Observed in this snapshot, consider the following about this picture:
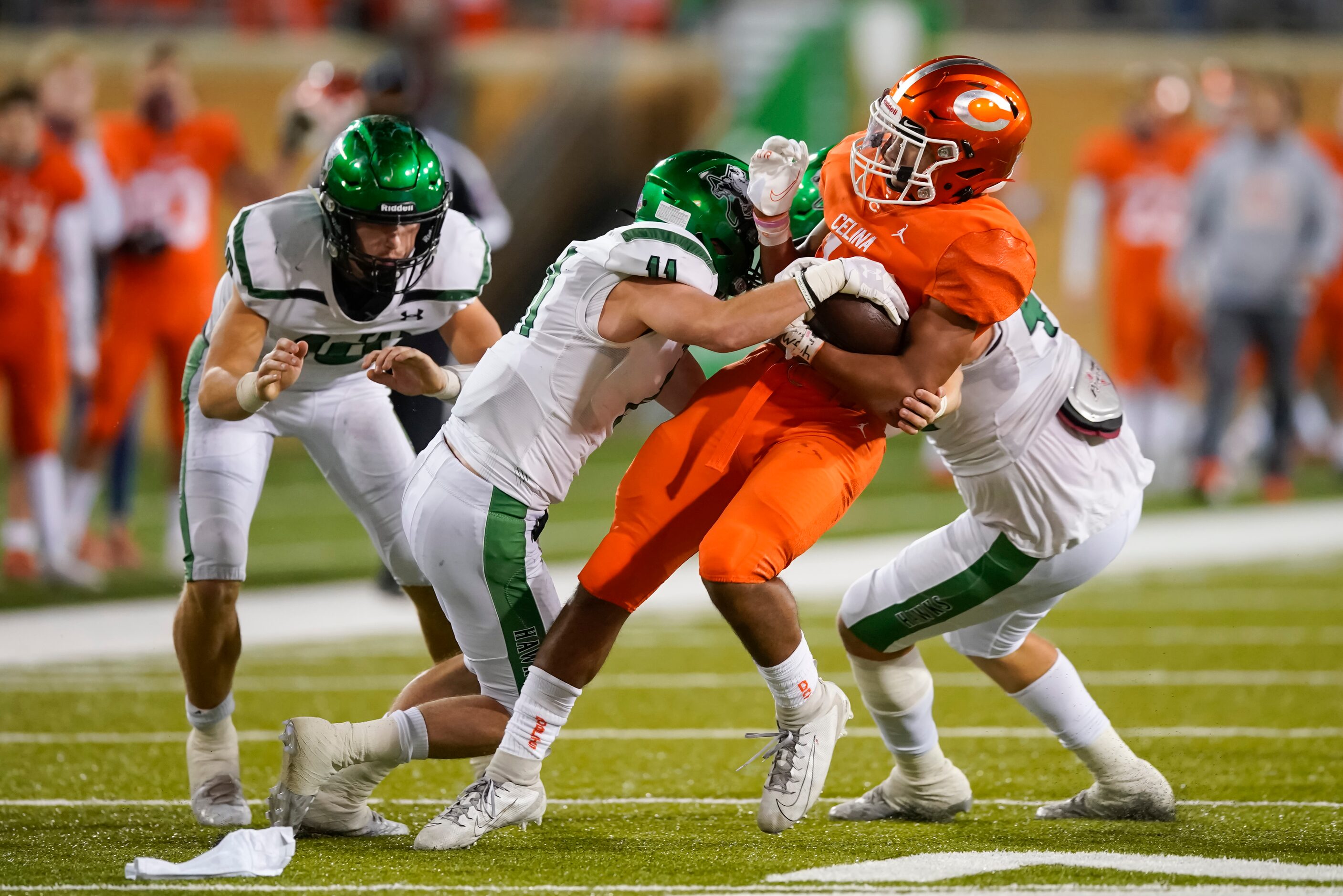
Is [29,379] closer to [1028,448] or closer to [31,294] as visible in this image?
Result: [31,294]

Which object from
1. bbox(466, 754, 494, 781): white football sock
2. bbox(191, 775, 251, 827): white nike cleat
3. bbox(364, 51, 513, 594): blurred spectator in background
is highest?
bbox(364, 51, 513, 594): blurred spectator in background

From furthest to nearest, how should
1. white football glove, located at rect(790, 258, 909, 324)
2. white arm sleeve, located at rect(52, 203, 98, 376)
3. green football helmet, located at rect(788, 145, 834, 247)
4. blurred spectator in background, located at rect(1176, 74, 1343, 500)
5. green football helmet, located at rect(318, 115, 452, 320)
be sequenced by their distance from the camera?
1. blurred spectator in background, located at rect(1176, 74, 1343, 500)
2. white arm sleeve, located at rect(52, 203, 98, 376)
3. green football helmet, located at rect(788, 145, 834, 247)
4. green football helmet, located at rect(318, 115, 452, 320)
5. white football glove, located at rect(790, 258, 909, 324)

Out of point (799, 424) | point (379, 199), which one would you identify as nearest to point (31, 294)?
point (379, 199)

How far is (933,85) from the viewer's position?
350 centimetres

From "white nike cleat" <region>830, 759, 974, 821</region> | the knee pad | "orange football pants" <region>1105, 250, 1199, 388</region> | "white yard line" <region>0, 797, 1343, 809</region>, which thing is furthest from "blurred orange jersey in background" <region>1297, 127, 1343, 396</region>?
the knee pad

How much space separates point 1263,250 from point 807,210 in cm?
685

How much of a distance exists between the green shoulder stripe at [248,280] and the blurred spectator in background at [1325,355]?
25.7ft

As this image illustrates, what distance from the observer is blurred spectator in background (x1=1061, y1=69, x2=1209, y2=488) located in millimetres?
10641

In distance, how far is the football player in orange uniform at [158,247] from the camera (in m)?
7.70

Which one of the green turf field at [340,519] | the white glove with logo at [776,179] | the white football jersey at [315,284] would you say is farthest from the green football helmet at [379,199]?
the green turf field at [340,519]

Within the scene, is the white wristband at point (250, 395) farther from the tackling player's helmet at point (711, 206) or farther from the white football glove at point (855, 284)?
the white football glove at point (855, 284)

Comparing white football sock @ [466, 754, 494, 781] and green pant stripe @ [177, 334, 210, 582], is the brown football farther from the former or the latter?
green pant stripe @ [177, 334, 210, 582]

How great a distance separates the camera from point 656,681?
560 centimetres

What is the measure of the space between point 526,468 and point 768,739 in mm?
1697
